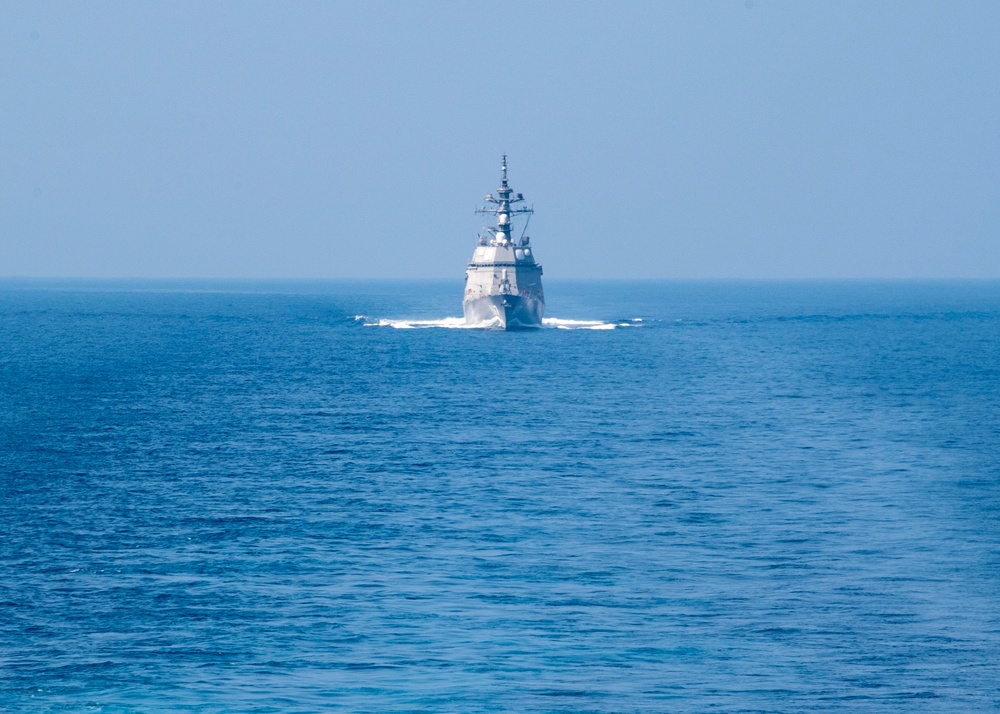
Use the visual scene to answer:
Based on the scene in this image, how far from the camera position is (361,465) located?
51156 millimetres

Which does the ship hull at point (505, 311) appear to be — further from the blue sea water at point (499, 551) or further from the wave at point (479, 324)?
the blue sea water at point (499, 551)

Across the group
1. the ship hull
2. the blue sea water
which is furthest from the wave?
the blue sea water

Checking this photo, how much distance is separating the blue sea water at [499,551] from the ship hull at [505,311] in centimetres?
5706

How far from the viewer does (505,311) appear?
139 m

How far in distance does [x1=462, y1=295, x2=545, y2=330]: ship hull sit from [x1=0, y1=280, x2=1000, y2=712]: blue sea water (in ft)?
187

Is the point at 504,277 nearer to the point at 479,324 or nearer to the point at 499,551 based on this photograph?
the point at 479,324

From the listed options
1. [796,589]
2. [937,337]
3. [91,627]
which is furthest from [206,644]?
[937,337]

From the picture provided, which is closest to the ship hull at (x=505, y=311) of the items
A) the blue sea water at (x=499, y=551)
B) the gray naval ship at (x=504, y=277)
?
the gray naval ship at (x=504, y=277)

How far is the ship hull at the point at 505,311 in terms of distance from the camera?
137 meters

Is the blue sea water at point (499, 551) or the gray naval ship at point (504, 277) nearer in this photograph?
the blue sea water at point (499, 551)

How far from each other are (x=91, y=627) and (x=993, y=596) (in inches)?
815

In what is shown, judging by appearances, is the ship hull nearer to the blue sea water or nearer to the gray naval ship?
the gray naval ship

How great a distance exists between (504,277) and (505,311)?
23.2 feet

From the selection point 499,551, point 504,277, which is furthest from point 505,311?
point 499,551
